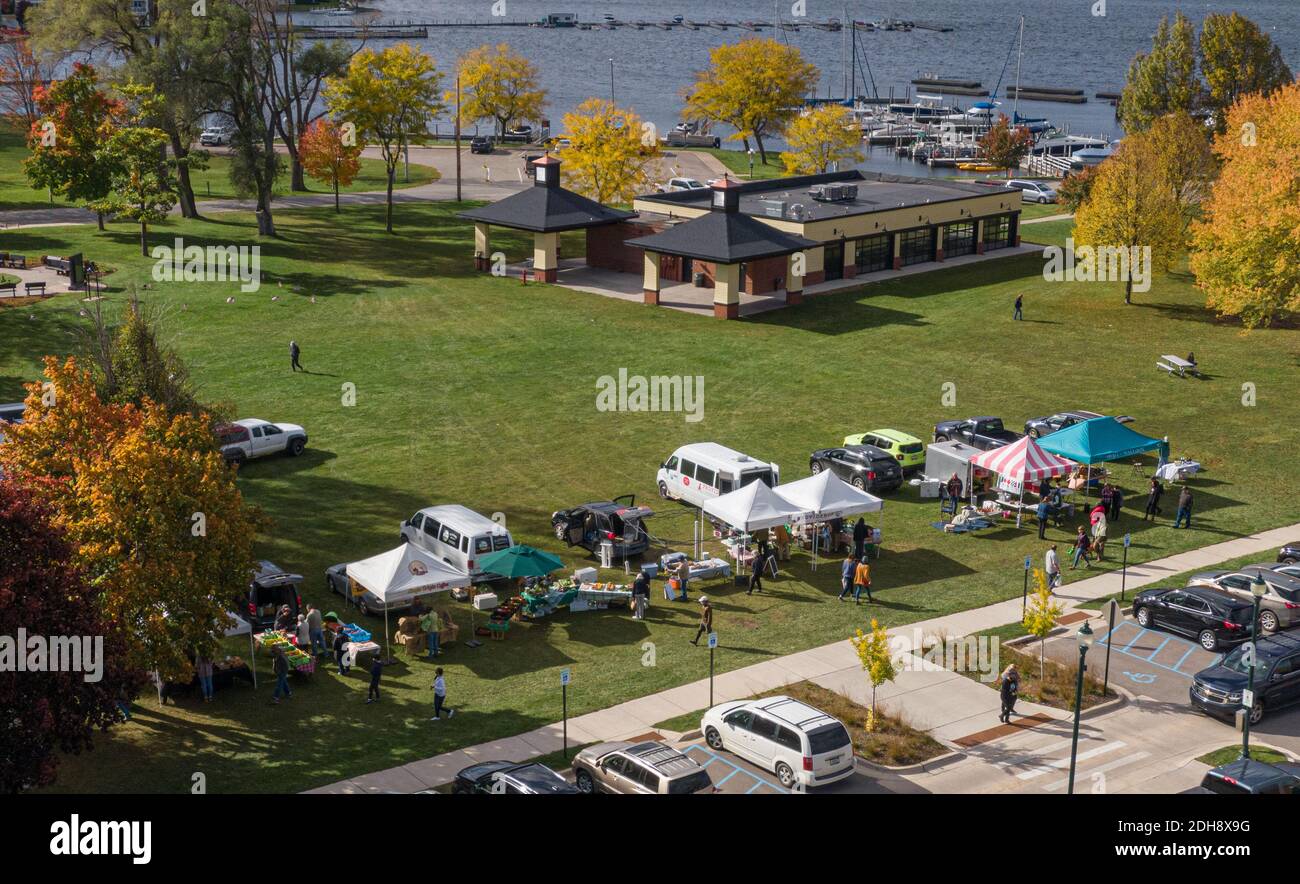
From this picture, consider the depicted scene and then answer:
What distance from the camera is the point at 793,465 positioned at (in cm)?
4800

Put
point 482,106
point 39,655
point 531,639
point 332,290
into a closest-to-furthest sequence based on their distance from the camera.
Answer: point 39,655 → point 531,639 → point 332,290 → point 482,106

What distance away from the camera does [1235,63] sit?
10781 cm

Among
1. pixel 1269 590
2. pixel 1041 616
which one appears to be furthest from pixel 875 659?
pixel 1269 590

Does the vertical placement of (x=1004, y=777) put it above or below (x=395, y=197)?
below

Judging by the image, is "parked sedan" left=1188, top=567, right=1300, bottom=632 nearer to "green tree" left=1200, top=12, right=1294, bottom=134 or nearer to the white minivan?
the white minivan

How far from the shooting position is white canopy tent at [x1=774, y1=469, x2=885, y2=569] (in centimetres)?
3988

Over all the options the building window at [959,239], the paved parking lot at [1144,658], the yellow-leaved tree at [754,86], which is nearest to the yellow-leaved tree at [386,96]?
the yellow-leaved tree at [754,86]

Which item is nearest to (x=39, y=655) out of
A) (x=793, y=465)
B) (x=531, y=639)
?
(x=531, y=639)

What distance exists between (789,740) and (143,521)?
14.4 metres

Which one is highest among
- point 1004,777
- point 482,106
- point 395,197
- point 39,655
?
point 482,106

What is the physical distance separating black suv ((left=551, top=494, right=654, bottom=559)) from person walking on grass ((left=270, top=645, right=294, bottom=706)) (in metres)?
11.2

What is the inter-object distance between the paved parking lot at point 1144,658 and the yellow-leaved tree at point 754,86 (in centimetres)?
8392

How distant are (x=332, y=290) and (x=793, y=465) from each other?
33.1 m

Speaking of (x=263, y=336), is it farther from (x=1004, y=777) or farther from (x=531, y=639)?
(x=1004, y=777)
